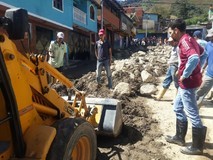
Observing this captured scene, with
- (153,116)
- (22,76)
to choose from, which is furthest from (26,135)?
(153,116)

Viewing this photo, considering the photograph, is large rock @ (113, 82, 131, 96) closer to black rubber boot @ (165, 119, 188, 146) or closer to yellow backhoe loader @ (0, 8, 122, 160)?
black rubber boot @ (165, 119, 188, 146)

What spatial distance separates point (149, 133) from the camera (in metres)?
5.29

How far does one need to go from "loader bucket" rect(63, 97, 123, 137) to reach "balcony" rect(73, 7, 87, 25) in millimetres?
17623

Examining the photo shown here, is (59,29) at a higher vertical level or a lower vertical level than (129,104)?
higher

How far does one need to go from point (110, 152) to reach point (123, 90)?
3.26m

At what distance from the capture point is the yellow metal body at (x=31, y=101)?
8.46 ft

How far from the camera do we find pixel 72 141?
10.1 feet

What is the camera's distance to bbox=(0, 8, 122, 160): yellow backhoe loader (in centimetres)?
245

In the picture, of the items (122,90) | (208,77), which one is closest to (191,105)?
(208,77)

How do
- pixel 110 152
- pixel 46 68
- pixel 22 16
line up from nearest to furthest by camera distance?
1. pixel 22 16
2. pixel 46 68
3. pixel 110 152

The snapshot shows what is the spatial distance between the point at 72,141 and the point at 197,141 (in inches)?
83.1

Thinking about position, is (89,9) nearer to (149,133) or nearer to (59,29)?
(59,29)

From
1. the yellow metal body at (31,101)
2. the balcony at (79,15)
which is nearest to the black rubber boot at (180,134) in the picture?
the yellow metal body at (31,101)

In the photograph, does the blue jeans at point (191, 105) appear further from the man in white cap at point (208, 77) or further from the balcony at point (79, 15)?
the balcony at point (79, 15)
